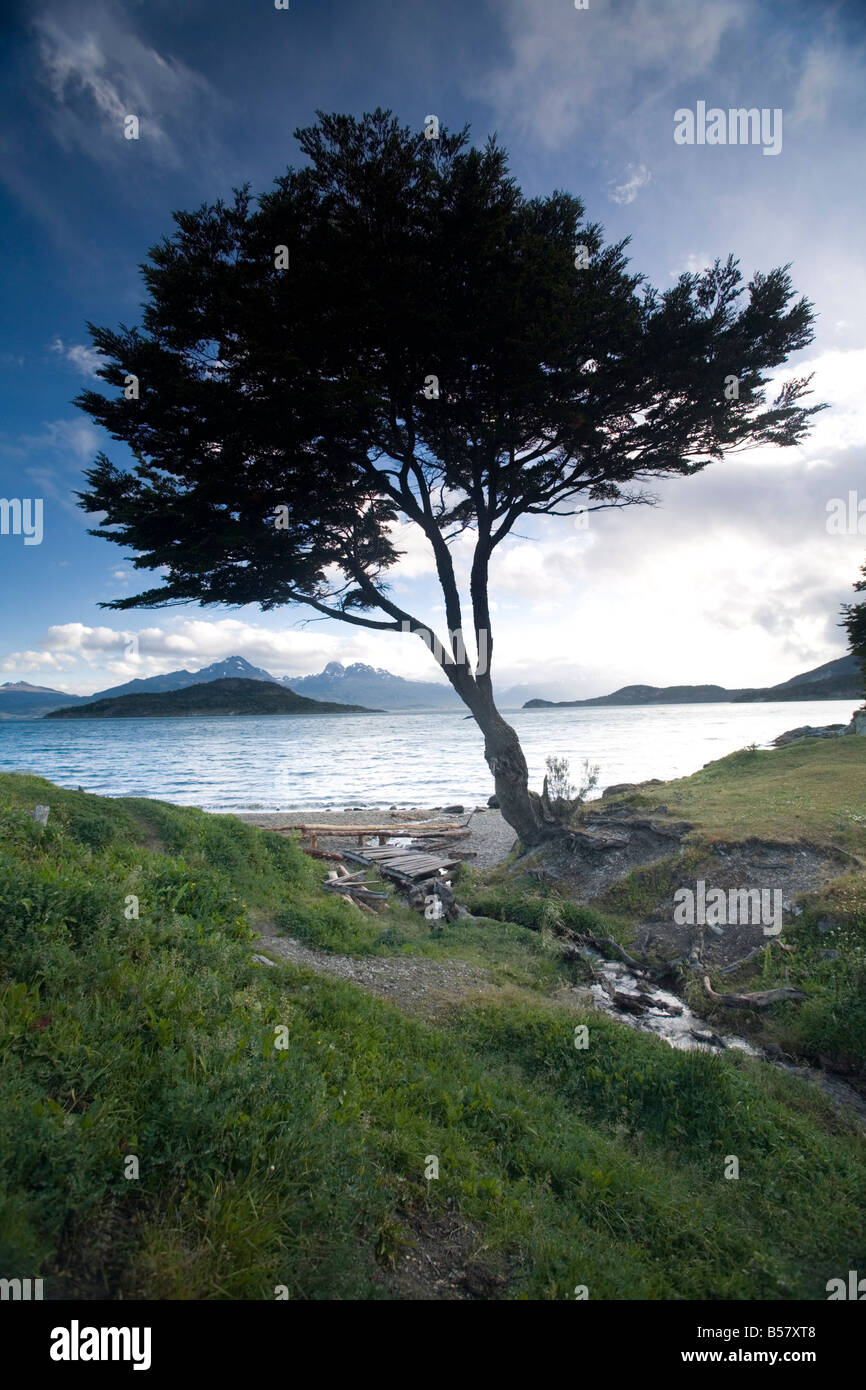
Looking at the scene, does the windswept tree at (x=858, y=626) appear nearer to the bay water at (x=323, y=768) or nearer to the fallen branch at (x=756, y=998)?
the bay water at (x=323, y=768)

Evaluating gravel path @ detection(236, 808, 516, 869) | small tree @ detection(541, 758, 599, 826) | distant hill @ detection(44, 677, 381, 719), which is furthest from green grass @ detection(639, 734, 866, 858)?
distant hill @ detection(44, 677, 381, 719)

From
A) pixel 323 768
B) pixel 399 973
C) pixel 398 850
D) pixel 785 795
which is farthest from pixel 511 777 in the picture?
pixel 323 768

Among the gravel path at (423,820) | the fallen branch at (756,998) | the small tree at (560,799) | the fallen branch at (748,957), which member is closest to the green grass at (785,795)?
the small tree at (560,799)

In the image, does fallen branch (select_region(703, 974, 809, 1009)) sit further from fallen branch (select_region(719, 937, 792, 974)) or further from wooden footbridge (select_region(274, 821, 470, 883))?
wooden footbridge (select_region(274, 821, 470, 883))

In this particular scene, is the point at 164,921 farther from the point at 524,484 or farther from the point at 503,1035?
the point at 524,484

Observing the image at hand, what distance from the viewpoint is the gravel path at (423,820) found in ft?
67.0

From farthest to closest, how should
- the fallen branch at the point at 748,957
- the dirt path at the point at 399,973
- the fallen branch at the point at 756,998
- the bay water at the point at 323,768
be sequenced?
1. the bay water at the point at 323,768
2. the fallen branch at the point at 748,957
3. the fallen branch at the point at 756,998
4. the dirt path at the point at 399,973

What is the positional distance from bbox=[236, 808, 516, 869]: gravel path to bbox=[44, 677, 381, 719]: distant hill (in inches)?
5920

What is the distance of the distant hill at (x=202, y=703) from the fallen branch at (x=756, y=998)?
171 metres

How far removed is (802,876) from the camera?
11398 mm

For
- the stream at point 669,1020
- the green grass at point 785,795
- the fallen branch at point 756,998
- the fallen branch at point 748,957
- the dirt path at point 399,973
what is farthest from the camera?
the green grass at point 785,795

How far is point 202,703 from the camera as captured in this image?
563 feet

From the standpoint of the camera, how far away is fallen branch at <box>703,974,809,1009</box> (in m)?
8.48
